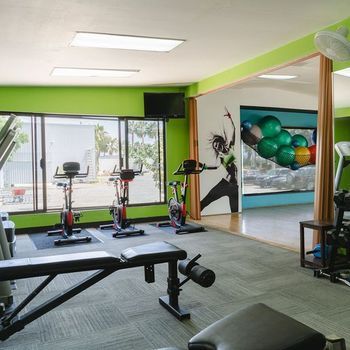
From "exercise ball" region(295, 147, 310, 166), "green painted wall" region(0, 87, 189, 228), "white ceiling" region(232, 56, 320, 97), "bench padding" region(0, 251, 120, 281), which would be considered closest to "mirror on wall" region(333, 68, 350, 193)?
"white ceiling" region(232, 56, 320, 97)

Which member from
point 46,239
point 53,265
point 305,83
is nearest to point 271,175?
point 305,83

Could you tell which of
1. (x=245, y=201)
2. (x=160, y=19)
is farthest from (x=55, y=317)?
(x=245, y=201)

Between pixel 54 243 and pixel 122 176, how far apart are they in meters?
1.61

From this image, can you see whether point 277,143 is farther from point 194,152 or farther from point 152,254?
point 152,254

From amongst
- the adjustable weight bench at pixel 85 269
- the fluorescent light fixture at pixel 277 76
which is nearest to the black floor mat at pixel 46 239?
the adjustable weight bench at pixel 85 269

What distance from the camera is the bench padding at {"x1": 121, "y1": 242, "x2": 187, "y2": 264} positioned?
2.94 meters

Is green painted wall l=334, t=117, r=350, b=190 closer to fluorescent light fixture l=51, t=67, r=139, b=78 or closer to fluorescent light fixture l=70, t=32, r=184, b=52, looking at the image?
fluorescent light fixture l=70, t=32, r=184, b=52

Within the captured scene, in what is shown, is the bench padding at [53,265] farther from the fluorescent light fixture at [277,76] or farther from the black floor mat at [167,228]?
the fluorescent light fixture at [277,76]

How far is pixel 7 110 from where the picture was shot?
22.0ft

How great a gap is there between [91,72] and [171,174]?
110 inches

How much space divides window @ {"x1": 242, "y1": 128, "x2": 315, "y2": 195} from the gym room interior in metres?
0.04

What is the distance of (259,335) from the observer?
5.04 feet

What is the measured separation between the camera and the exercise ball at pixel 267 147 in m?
9.29

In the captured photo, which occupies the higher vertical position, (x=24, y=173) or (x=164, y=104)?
(x=164, y=104)
